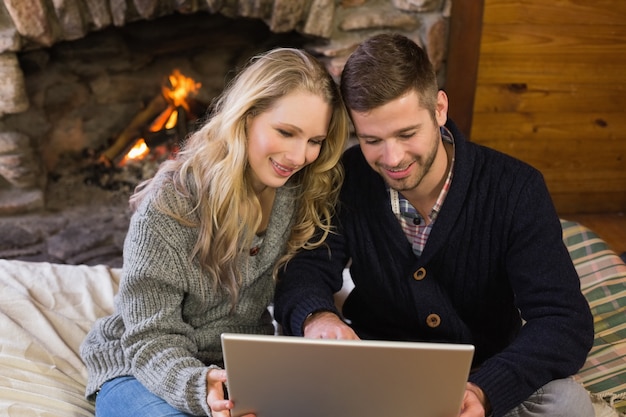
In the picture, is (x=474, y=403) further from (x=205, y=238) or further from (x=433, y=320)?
(x=205, y=238)

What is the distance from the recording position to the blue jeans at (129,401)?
1312mm

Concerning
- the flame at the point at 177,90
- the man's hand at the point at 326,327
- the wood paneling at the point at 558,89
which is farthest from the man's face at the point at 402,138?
the flame at the point at 177,90

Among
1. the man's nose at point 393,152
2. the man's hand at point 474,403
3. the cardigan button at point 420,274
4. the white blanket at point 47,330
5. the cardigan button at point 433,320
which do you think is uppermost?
the man's nose at point 393,152

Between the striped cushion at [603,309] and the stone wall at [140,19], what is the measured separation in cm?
75

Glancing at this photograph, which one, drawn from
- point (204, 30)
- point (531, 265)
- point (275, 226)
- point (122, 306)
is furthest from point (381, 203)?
point (204, 30)

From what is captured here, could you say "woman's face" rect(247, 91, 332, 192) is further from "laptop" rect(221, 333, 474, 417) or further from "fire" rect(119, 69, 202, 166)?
"fire" rect(119, 69, 202, 166)

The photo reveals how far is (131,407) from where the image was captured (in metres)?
1.33

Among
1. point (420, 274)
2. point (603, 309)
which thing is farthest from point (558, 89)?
point (420, 274)

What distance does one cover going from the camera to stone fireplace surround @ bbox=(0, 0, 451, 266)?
2186 mm

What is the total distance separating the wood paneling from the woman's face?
1164 millimetres

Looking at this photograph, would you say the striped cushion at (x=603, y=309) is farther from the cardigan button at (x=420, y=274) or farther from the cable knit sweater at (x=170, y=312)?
the cable knit sweater at (x=170, y=312)

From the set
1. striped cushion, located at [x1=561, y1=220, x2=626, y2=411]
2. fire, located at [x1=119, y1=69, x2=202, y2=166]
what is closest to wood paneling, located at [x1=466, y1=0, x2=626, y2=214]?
striped cushion, located at [x1=561, y1=220, x2=626, y2=411]

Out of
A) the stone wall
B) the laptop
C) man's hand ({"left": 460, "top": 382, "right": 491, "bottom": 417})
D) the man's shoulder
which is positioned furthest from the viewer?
the stone wall

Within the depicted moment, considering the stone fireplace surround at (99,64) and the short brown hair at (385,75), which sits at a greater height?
the short brown hair at (385,75)
